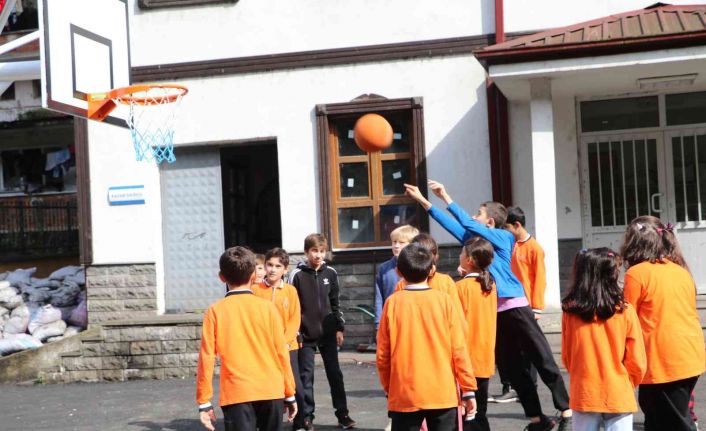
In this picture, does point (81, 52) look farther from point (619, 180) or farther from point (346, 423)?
point (619, 180)

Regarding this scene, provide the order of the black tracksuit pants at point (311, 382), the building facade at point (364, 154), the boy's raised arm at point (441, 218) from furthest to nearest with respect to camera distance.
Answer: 1. the building facade at point (364, 154)
2. the black tracksuit pants at point (311, 382)
3. the boy's raised arm at point (441, 218)

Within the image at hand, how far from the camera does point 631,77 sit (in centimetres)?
1194

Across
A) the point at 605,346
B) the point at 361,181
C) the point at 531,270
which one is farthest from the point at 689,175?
the point at 605,346

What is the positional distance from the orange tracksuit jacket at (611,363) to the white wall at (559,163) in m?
7.42

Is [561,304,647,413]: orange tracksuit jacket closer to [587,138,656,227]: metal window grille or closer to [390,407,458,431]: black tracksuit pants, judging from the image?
[390,407,458,431]: black tracksuit pants

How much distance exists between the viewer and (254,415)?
6113 millimetres

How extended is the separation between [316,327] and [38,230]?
1412 centimetres

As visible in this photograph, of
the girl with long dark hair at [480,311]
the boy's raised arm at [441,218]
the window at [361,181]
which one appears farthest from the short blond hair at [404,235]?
the window at [361,181]

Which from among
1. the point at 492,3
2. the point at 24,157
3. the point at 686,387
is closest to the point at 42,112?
the point at 24,157

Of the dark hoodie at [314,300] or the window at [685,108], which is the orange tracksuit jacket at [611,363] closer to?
the dark hoodie at [314,300]

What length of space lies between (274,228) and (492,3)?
233 inches

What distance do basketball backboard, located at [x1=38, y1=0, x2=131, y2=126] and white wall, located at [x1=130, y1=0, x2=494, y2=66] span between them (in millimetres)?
2965

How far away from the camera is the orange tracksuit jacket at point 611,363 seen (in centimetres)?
546

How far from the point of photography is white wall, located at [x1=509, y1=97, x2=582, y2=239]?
1294cm
